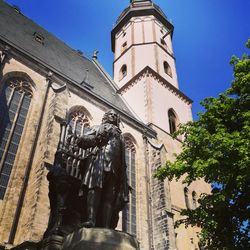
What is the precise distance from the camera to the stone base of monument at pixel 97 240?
3061mm

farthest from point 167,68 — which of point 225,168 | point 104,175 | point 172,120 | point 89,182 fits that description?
point 89,182

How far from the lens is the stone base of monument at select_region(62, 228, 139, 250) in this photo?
3.06 m

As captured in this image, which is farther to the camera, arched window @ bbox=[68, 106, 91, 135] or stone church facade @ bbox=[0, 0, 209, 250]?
arched window @ bbox=[68, 106, 91, 135]

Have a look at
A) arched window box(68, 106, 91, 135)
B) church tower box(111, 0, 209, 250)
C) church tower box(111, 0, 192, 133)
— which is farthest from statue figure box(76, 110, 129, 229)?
church tower box(111, 0, 192, 133)

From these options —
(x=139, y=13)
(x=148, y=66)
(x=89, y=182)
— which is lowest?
(x=89, y=182)

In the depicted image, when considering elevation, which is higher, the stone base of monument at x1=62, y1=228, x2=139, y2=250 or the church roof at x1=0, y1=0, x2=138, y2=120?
the church roof at x1=0, y1=0, x2=138, y2=120

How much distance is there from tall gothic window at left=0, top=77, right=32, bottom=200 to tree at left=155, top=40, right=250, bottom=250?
5.66 m

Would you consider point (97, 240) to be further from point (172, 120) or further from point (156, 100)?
point (172, 120)

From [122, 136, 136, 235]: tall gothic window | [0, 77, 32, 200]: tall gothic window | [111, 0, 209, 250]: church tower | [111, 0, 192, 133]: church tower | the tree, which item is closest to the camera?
the tree

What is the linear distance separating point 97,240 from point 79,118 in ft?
37.8

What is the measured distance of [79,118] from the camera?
1434 cm

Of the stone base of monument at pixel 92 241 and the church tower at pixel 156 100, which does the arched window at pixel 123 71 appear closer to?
the church tower at pixel 156 100

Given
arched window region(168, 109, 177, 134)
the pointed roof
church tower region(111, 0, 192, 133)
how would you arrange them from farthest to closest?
the pointed roof < arched window region(168, 109, 177, 134) < church tower region(111, 0, 192, 133)

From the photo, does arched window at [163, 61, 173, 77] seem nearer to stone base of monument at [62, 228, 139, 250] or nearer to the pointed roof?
the pointed roof
